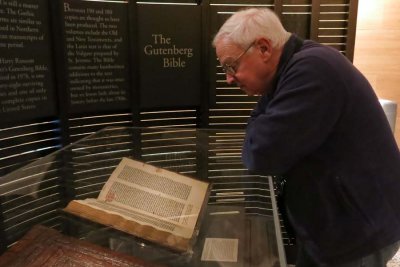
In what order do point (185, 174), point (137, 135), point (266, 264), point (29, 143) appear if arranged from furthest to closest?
point (29, 143)
point (137, 135)
point (185, 174)
point (266, 264)

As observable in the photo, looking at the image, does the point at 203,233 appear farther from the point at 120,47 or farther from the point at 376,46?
the point at 376,46

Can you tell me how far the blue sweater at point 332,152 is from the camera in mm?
1109

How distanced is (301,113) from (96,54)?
74.6 inches

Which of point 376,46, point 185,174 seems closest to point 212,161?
point 185,174

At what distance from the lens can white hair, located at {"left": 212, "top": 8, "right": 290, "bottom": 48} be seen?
1264mm

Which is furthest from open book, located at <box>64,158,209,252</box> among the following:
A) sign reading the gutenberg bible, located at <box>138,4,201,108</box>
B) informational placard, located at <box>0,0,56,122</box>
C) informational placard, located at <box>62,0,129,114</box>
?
sign reading the gutenberg bible, located at <box>138,4,201,108</box>

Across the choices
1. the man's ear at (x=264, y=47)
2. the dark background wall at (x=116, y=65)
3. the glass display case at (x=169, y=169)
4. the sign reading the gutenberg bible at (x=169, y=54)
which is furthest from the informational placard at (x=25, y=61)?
the man's ear at (x=264, y=47)

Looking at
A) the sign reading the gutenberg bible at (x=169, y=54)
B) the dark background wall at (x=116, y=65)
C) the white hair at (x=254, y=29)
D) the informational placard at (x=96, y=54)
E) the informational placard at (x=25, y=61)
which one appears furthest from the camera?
the sign reading the gutenberg bible at (x=169, y=54)

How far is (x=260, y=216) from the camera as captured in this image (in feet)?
4.49

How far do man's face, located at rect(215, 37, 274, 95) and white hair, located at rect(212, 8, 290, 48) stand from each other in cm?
3

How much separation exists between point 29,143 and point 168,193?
1431 millimetres

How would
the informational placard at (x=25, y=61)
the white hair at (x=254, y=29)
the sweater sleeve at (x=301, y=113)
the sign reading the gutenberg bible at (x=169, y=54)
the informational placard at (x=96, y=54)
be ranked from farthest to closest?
1. the sign reading the gutenberg bible at (x=169, y=54)
2. the informational placard at (x=96, y=54)
3. the informational placard at (x=25, y=61)
4. the white hair at (x=254, y=29)
5. the sweater sleeve at (x=301, y=113)

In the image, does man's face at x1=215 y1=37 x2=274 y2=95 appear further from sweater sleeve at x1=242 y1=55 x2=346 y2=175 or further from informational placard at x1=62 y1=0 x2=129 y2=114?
informational placard at x1=62 y1=0 x2=129 y2=114

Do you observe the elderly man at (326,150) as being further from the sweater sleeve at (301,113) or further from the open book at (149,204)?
the open book at (149,204)
